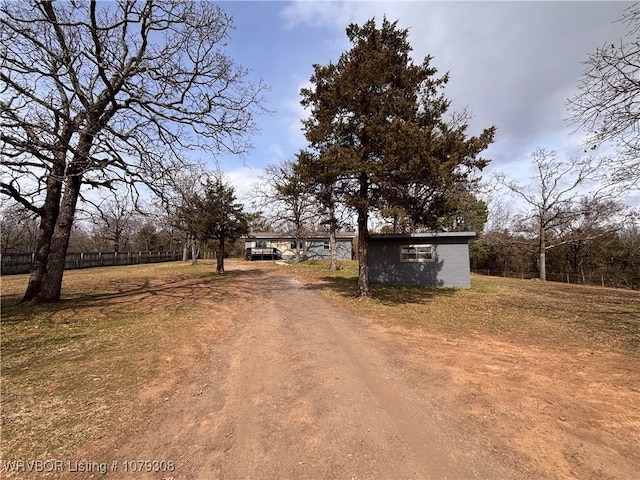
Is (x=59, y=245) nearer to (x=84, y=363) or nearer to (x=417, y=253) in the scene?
(x=84, y=363)

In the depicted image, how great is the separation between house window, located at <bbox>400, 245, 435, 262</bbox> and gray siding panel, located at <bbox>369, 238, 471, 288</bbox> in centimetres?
18

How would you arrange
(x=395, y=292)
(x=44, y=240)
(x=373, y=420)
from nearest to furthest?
(x=373, y=420), (x=44, y=240), (x=395, y=292)

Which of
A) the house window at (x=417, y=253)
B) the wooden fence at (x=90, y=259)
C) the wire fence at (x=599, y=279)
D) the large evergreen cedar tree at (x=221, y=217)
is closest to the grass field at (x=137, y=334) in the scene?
the house window at (x=417, y=253)

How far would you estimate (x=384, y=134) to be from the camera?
9.82 meters

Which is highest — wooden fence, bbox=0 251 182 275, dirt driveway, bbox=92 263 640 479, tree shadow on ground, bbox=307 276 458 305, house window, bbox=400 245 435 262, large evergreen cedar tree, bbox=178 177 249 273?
large evergreen cedar tree, bbox=178 177 249 273

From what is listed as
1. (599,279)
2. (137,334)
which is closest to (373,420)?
(137,334)

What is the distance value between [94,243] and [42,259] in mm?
37844

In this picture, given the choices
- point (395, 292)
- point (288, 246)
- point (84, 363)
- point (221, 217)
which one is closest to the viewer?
point (84, 363)

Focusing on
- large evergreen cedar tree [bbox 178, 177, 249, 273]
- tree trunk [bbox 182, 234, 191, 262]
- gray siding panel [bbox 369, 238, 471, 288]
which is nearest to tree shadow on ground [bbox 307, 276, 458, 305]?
gray siding panel [bbox 369, 238, 471, 288]

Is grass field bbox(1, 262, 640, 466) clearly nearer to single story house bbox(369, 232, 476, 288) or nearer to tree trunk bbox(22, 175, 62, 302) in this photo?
tree trunk bbox(22, 175, 62, 302)

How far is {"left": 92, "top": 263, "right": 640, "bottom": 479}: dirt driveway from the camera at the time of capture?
2.86 m

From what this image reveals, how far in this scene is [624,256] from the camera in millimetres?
25672

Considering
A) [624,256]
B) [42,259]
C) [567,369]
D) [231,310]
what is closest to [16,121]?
[42,259]

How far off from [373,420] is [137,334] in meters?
5.98
